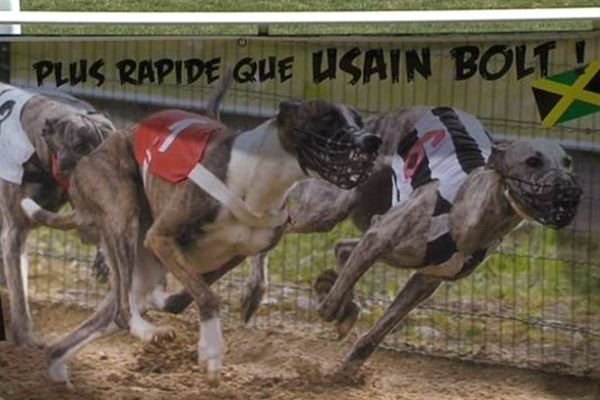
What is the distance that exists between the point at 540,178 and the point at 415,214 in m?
0.48

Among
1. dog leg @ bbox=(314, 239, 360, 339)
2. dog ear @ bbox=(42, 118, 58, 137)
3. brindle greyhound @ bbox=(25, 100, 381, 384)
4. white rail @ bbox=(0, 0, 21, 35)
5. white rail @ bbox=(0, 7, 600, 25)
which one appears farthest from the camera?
white rail @ bbox=(0, 0, 21, 35)

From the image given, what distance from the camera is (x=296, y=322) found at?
702 cm

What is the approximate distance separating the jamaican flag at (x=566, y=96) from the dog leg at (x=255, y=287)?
116 centimetres

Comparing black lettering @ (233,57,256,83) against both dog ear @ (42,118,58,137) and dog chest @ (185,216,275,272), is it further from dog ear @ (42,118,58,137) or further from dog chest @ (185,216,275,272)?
dog ear @ (42,118,58,137)

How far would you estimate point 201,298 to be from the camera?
276 inches

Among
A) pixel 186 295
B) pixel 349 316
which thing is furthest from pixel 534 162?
pixel 186 295

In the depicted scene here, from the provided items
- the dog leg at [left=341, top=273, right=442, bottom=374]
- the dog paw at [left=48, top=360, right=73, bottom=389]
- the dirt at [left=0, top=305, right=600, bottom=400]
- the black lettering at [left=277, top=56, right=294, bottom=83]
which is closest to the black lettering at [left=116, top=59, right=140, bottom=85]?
the black lettering at [left=277, top=56, right=294, bottom=83]

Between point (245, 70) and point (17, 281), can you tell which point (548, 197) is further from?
point (17, 281)

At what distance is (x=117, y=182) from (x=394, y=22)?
124 cm

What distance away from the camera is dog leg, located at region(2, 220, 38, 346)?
7168mm

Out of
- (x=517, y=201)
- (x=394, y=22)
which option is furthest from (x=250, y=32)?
(x=517, y=201)

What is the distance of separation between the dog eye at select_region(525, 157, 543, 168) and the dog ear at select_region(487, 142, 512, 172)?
0.09 m

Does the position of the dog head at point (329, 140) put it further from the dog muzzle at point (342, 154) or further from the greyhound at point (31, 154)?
the greyhound at point (31, 154)

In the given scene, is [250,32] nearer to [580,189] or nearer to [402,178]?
[402,178]
